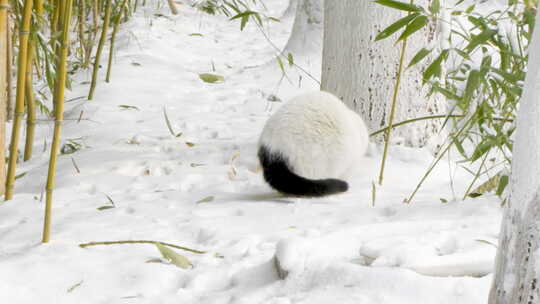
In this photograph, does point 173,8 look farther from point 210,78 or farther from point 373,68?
point 373,68

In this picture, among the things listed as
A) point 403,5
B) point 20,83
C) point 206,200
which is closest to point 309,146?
point 206,200

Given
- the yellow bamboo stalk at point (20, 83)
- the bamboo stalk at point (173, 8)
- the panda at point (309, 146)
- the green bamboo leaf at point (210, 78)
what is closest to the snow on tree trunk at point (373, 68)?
the panda at point (309, 146)

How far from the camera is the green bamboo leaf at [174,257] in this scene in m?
1.49

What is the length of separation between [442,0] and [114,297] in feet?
5.62

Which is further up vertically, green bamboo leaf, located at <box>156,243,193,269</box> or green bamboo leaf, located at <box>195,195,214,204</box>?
green bamboo leaf, located at <box>156,243,193,269</box>

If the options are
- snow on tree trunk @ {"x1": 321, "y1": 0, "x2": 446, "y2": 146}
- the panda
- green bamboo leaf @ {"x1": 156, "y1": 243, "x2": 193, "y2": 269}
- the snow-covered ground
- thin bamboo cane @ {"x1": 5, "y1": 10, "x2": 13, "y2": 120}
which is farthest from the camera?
thin bamboo cane @ {"x1": 5, "y1": 10, "x2": 13, "y2": 120}

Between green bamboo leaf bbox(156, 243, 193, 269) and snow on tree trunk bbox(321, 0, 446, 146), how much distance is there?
115cm

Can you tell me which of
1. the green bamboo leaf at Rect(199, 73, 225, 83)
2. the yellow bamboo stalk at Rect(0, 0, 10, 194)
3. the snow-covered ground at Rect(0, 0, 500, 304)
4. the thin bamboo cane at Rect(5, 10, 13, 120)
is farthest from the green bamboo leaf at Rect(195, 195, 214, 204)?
the green bamboo leaf at Rect(199, 73, 225, 83)

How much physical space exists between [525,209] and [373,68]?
168cm

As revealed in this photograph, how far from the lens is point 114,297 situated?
1362 mm

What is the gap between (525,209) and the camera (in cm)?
77

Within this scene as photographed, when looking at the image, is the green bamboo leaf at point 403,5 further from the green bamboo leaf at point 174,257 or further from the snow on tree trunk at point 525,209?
the green bamboo leaf at point 174,257

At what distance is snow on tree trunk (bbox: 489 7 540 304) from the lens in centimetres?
75

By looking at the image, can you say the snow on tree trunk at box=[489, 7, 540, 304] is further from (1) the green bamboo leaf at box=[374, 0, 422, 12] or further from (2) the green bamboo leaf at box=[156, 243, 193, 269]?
(2) the green bamboo leaf at box=[156, 243, 193, 269]
